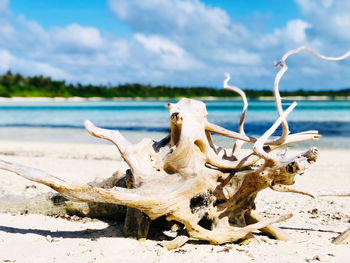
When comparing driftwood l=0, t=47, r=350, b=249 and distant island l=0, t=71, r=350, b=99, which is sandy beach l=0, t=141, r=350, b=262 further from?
distant island l=0, t=71, r=350, b=99

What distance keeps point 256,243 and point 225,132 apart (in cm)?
120

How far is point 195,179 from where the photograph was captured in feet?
12.7

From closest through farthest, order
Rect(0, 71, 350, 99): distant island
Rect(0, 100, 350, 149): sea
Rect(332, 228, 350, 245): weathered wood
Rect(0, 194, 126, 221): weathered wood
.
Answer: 1. Rect(332, 228, 350, 245): weathered wood
2. Rect(0, 194, 126, 221): weathered wood
3. Rect(0, 100, 350, 149): sea
4. Rect(0, 71, 350, 99): distant island

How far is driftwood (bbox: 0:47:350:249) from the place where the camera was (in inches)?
148

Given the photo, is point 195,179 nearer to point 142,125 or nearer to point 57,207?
point 57,207

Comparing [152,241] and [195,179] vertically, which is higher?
[195,179]

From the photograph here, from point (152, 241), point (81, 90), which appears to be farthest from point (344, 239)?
point (81, 90)

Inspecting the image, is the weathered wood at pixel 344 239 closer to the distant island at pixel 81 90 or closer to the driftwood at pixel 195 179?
the driftwood at pixel 195 179

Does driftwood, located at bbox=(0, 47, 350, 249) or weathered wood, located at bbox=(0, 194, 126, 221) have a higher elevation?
driftwood, located at bbox=(0, 47, 350, 249)

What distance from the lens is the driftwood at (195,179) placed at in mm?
3756

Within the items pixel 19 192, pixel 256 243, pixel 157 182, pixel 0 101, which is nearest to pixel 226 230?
pixel 256 243

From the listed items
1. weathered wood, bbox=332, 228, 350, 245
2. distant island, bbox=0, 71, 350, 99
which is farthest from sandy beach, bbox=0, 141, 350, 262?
distant island, bbox=0, 71, 350, 99

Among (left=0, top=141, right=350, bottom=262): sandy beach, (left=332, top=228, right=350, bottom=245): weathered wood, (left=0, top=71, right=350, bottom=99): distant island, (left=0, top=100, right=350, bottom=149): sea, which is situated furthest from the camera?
(left=0, top=71, right=350, bottom=99): distant island

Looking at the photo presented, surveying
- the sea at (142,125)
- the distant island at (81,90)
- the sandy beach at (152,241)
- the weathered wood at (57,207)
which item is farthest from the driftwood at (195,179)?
the distant island at (81,90)
